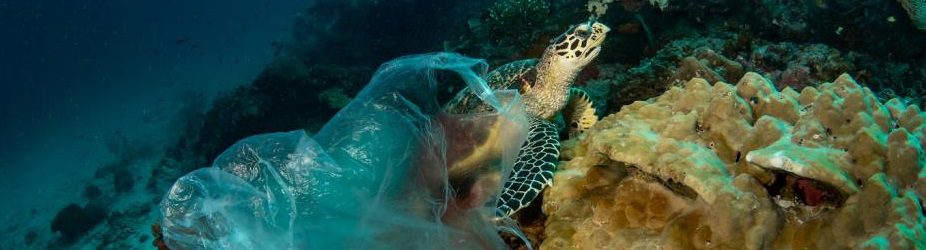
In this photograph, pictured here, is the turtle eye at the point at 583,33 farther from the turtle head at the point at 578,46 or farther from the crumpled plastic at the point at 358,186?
the crumpled plastic at the point at 358,186

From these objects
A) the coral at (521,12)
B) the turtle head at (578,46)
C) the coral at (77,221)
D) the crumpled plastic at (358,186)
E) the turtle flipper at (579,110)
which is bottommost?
the coral at (77,221)

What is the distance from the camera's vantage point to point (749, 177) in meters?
1.70

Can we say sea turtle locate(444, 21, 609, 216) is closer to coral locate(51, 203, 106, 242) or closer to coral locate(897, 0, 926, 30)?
coral locate(897, 0, 926, 30)

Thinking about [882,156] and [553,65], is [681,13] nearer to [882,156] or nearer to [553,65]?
[553,65]

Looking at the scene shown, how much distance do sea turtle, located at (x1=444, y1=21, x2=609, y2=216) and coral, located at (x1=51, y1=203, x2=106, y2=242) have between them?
51.0 feet

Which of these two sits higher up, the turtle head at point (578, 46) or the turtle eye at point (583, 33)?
the turtle eye at point (583, 33)

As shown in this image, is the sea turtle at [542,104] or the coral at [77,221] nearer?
the sea turtle at [542,104]

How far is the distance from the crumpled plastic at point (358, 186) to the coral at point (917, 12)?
20.9 feet

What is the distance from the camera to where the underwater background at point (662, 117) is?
1603 millimetres

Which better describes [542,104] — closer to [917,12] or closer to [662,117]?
[662,117]

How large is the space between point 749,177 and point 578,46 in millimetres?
2215

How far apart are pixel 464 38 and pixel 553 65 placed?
7321mm

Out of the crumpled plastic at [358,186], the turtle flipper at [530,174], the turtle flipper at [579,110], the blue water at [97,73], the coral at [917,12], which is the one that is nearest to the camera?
the crumpled plastic at [358,186]

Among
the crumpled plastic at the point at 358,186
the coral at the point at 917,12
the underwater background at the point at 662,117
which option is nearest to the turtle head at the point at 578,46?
the underwater background at the point at 662,117
